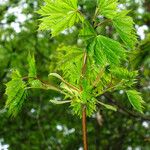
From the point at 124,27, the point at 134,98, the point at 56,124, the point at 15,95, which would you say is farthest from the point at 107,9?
the point at 56,124

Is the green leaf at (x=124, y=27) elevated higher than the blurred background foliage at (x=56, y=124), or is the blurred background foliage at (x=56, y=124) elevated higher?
the blurred background foliage at (x=56, y=124)

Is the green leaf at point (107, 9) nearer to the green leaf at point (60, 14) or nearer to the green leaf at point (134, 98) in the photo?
the green leaf at point (60, 14)

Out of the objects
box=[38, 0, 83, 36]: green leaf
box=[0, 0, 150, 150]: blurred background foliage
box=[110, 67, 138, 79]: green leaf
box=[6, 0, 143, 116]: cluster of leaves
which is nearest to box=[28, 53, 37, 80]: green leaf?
box=[6, 0, 143, 116]: cluster of leaves

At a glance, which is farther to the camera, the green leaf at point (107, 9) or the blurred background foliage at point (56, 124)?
the blurred background foliage at point (56, 124)

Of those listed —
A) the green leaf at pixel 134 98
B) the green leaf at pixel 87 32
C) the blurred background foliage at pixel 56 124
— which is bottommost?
the green leaf at pixel 134 98

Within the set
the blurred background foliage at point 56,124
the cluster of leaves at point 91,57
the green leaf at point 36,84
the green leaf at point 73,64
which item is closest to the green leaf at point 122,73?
the cluster of leaves at point 91,57
